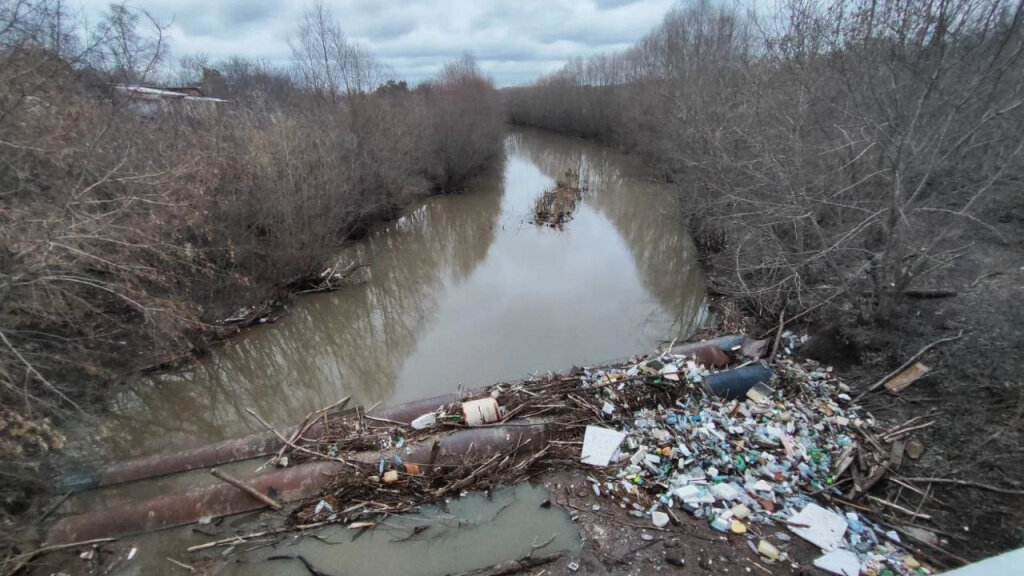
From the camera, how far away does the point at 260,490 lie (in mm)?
4188

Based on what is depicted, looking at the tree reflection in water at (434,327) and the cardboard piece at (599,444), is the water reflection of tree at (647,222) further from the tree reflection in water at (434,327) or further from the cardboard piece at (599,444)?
the cardboard piece at (599,444)

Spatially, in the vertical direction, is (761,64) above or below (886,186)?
above

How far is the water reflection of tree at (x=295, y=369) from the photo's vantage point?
19.8ft

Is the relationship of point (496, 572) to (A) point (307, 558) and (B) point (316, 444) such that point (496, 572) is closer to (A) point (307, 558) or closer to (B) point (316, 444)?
(A) point (307, 558)

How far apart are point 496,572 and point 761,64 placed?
38.4 feet

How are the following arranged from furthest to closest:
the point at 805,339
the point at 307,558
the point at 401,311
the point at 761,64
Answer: the point at 761,64
the point at 401,311
the point at 805,339
the point at 307,558

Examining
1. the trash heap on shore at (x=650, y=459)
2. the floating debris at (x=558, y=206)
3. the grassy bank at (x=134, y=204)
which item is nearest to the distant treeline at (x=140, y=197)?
the grassy bank at (x=134, y=204)

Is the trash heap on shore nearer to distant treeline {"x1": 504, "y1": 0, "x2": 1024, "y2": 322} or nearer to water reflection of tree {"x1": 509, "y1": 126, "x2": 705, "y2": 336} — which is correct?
distant treeline {"x1": 504, "y1": 0, "x2": 1024, "y2": 322}

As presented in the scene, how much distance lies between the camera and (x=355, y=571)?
3654 millimetres

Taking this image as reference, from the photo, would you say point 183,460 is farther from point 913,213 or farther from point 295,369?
point 913,213

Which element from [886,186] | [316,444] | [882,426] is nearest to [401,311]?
[316,444]

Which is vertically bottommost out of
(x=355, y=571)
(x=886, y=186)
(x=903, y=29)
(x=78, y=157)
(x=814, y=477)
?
(x=355, y=571)

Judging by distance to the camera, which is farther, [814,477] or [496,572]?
[814,477]

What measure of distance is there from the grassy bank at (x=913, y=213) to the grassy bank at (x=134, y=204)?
7.82 m
